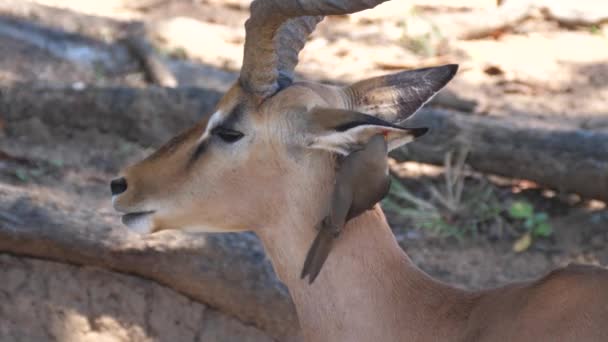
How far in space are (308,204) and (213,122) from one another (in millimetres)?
429

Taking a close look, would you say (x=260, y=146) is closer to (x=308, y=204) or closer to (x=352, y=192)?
(x=308, y=204)

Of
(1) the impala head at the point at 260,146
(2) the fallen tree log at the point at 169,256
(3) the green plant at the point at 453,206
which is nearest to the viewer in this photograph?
(1) the impala head at the point at 260,146

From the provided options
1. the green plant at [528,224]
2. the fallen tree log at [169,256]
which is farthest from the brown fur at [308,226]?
the green plant at [528,224]

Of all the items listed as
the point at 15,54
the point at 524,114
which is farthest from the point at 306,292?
the point at 15,54

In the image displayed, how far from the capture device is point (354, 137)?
10.6 feet

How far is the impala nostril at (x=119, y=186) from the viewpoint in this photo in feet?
12.2

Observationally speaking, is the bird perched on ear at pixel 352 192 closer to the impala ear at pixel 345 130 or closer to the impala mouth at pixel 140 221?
the impala ear at pixel 345 130

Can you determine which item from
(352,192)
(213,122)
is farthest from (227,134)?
(352,192)

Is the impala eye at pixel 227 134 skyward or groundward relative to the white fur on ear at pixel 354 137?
groundward

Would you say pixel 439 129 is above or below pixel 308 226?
below

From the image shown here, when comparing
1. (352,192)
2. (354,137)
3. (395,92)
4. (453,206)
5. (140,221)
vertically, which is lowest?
(453,206)

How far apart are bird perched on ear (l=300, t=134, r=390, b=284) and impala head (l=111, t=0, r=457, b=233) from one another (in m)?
0.04

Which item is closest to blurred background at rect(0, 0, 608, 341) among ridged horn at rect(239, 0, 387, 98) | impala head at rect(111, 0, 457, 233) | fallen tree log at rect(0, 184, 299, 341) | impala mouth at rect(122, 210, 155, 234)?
fallen tree log at rect(0, 184, 299, 341)

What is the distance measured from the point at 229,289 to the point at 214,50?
14.8 feet
